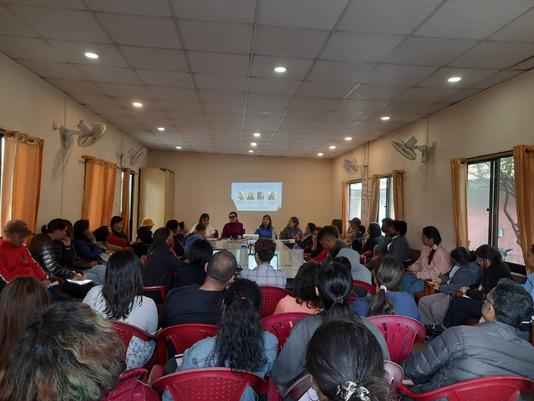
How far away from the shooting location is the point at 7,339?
1.37m

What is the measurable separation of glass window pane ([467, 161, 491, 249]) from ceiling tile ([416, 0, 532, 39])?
2385mm

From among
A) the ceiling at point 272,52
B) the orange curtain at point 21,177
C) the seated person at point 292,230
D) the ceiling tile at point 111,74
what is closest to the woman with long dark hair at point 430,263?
the ceiling at point 272,52

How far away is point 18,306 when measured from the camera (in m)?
1.41

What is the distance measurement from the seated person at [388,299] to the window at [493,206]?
8.70 ft

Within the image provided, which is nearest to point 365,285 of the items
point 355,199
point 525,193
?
point 525,193

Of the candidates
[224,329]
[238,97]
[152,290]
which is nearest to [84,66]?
[238,97]

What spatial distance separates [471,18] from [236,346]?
306 cm

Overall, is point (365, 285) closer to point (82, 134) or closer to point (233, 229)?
point (82, 134)

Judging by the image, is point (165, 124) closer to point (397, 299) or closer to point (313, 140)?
point (313, 140)

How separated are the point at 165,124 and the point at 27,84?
118 inches

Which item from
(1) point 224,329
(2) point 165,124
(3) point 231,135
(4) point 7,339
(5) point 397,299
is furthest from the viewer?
(3) point 231,135

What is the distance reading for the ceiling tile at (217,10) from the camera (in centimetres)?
270

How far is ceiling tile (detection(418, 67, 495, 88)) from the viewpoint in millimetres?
3948

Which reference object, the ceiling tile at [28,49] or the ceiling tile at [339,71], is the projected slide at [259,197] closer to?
the ceiling tile at [339,71]
